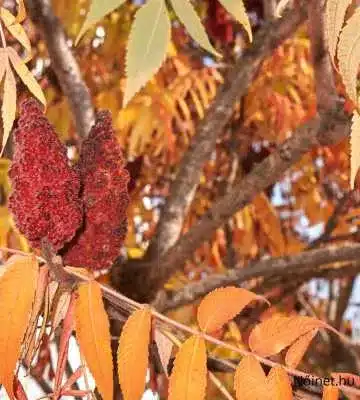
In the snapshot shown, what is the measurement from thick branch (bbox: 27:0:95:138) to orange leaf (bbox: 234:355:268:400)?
86 centimetres

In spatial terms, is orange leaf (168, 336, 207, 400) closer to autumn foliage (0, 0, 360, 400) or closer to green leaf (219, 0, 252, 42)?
autumn foliage (0, 0, 360, 400)

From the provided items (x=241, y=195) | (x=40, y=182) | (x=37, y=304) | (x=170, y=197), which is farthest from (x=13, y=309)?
(x=170, y=197)

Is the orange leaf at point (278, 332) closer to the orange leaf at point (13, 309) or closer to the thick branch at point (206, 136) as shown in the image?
the orange leaf at point (13, 309)

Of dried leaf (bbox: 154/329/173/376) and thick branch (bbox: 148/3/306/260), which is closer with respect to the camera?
dried leaf (bbox: 154/329/173/376)

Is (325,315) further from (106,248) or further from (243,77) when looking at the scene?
(106,248)

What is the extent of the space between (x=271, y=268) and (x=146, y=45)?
A: 3.54 ft

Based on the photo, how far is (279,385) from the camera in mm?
867

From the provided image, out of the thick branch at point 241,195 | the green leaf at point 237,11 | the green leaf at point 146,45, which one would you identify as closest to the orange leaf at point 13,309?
the green leaf at point 146,45

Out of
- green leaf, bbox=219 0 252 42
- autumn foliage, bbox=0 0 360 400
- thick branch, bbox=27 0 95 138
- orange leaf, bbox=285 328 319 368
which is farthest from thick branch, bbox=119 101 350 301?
green leaf, bbox=219 0 252 42

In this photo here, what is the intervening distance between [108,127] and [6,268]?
190mm

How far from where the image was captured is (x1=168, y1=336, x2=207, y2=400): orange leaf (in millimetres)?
839

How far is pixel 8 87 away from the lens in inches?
32.2

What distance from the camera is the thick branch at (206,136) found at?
1.75 m

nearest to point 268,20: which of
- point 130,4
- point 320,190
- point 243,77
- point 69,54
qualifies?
point 243,77
